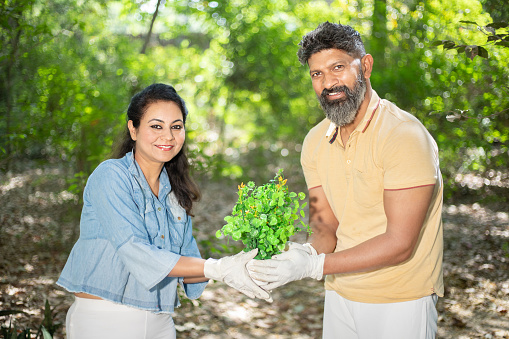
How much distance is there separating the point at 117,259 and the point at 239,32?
779cm

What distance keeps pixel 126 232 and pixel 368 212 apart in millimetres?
1175

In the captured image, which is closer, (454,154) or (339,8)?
(454,154)

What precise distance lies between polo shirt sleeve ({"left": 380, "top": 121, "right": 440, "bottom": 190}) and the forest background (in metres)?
0.70

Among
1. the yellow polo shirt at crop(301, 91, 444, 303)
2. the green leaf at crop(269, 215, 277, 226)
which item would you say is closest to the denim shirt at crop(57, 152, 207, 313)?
the green leaf at crop(269, 215, 277, 226)

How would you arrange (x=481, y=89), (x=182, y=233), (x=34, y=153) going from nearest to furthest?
(x=182, y=233) → (x=481, y=89) → (x=34, y=153)

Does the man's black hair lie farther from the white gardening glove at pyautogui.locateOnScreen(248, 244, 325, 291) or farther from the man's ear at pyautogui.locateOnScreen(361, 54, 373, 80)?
the white gardening glove at pyautogui.locateOnScreen(248, 244, 325, 291)

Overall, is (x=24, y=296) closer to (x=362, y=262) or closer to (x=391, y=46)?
(x=362, y=262)

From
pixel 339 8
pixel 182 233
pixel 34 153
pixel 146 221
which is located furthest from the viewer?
pixel 339 8

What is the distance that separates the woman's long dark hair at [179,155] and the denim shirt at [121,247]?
0.79 feet

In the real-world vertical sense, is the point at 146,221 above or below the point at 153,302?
above

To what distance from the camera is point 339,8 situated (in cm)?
988

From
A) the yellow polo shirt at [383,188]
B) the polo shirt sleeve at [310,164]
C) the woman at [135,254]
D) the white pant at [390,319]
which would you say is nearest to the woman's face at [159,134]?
the woman at [135,254]

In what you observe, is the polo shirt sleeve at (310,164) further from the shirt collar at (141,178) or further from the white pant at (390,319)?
the shirt collar at (141,178)

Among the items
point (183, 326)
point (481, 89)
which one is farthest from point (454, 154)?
point (183, 326)
